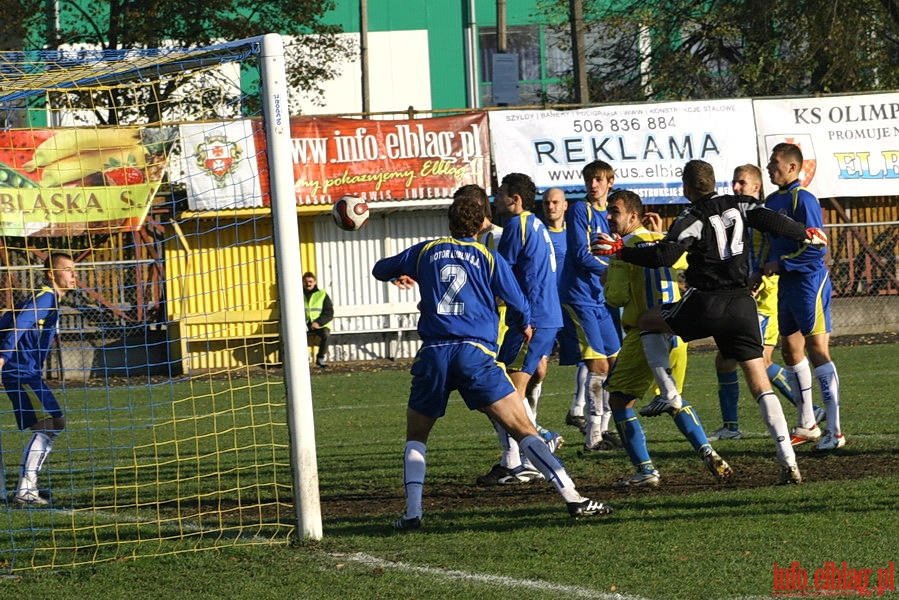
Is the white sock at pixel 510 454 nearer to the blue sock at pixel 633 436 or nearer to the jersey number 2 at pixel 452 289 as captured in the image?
the blue sock at pixel 633 436

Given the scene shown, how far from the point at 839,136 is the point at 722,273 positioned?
50.1 ft

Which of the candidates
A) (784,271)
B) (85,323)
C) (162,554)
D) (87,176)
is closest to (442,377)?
(162,554)

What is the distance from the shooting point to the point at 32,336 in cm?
937

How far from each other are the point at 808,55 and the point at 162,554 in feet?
72.6

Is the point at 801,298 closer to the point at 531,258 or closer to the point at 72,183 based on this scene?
the point at 531,258

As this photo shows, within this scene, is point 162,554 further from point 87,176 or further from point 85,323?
point 85,323

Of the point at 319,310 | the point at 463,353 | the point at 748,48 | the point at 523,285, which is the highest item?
the point at 748,48

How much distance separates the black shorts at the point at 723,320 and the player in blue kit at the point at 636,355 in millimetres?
452

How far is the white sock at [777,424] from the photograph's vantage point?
7.75 meters

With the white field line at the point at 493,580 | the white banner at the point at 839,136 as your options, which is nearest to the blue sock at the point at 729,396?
the white field line at the point at 493,580

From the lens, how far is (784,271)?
31.1 feet

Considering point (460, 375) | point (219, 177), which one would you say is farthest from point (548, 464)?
point (219, 177)

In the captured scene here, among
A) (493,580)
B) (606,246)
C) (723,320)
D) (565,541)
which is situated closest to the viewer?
(493,580)

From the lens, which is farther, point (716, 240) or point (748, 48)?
point (748, 48)
